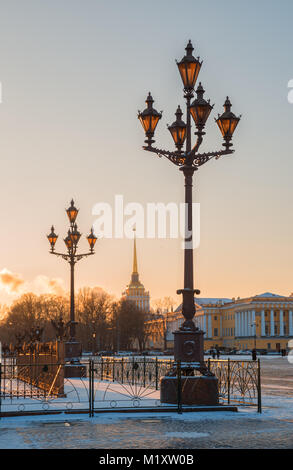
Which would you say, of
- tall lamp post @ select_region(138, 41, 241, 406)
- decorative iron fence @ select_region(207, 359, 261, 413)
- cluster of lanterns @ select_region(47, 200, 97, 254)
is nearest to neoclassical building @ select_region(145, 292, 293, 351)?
cluster of lanterns @ select_region(47, 200, 97, 254)

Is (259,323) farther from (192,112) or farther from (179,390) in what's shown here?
(179,390)

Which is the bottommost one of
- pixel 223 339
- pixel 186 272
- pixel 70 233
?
pixel 223 339

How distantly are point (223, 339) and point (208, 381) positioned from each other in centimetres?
15757

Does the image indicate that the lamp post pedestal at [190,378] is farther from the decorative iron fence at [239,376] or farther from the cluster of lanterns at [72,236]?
the cluster of lanterns at [72,236]

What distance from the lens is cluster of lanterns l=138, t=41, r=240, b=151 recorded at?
51.9 ft

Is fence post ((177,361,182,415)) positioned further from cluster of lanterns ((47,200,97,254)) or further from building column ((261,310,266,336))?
building column ((261,310,266,336))

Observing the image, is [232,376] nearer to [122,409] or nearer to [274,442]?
[122,409]

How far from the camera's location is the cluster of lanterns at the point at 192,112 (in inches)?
622

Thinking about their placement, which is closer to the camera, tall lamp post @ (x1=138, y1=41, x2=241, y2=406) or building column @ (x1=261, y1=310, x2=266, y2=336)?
tall lamp post @ (x1=138, y1=41, x2=241, y2=406)

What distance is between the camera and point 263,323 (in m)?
151

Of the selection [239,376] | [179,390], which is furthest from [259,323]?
[179,390]

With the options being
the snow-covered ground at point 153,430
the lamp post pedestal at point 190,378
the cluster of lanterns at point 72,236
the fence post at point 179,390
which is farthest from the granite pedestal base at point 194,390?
the cluster of lanterns at point 72,236

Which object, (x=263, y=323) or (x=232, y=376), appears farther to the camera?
(x=263, y=323)
